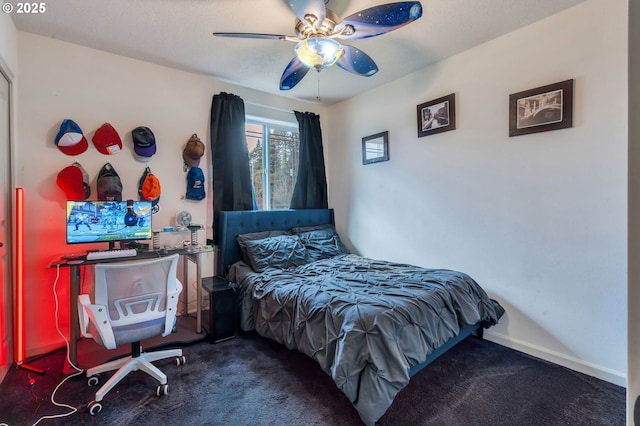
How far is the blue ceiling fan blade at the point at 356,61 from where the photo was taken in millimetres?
2156

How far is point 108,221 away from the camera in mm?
2418

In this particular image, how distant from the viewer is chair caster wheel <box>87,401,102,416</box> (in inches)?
66.6

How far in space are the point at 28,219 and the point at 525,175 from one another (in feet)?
13.2

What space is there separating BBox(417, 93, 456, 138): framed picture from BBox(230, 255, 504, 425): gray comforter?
55.0 inches

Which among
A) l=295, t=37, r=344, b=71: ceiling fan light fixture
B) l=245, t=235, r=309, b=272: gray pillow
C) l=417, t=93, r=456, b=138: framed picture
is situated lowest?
l=245, t=235, r=309, b=272: gray pillow

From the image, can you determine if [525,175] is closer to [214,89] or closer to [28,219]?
[214,89]

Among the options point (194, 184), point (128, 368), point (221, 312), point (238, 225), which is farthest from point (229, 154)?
point (128, 368)

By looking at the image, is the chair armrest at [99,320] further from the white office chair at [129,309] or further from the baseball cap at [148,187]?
the baseball cap at [148,187]

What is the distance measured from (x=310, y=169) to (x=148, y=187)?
194cm

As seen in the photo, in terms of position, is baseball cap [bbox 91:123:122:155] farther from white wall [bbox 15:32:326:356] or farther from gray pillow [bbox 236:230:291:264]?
gray pillow [bbox 236:230:291:264]

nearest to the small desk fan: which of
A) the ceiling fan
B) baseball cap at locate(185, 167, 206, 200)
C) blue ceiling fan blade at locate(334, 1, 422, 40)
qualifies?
baseball cap at locate(185, 167, 206, 200)

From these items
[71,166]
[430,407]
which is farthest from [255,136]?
[430,407]

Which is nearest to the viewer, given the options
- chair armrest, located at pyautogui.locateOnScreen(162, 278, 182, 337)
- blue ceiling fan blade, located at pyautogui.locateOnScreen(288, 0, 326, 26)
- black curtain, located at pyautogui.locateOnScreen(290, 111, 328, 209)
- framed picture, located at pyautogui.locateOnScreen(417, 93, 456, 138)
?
blue ceiling fan blade, located at pyautogui.locateOnScreen(288, 0, 326, 26)

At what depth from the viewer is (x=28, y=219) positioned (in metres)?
2.36
